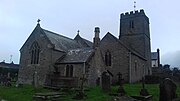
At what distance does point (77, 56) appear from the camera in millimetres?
31359

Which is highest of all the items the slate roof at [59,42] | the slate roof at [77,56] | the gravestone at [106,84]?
the slate roof at [59,42]

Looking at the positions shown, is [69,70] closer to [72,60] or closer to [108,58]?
[72,60]

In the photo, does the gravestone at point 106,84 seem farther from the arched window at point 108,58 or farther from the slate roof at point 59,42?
the arched window at point 108,58

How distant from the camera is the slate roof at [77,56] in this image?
1177 inches

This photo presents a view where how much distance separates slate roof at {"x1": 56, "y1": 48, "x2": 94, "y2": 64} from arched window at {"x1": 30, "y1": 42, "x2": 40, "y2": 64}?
147 inches

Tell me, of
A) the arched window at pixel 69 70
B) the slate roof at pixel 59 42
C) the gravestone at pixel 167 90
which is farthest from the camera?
the slate roof at pixel 59 42

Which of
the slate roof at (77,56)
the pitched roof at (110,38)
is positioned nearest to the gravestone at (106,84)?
the slate roof at (77,56)

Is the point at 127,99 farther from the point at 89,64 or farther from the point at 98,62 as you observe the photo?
the point at 98,62

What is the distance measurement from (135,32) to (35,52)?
68.7 ft

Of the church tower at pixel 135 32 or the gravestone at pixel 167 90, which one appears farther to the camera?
the church tower at pixel 135 32

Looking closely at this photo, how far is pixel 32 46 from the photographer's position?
34000 mm

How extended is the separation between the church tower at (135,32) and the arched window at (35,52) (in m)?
18.2

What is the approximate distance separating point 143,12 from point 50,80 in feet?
89.6

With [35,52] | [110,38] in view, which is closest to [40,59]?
[35,52]
